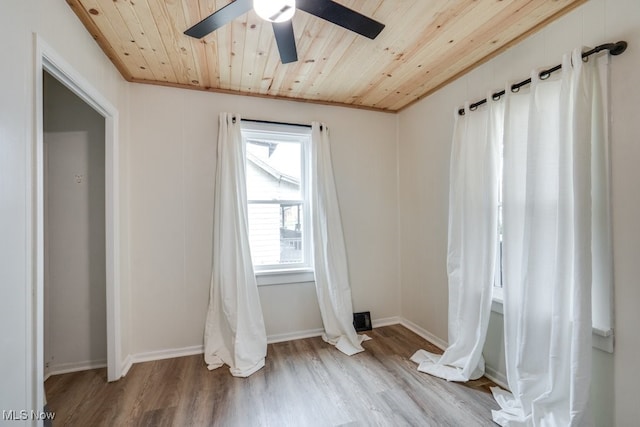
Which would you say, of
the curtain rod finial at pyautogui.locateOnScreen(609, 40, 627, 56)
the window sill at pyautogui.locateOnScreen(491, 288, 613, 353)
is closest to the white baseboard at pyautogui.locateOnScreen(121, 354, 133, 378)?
the window sill at pyautogui.locateOnScreen(491, 288, 613, 353)

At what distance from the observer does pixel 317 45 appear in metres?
1.90

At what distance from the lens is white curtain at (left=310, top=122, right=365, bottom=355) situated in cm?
266

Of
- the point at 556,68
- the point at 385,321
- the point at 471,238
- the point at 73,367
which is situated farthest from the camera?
the point at 385,321

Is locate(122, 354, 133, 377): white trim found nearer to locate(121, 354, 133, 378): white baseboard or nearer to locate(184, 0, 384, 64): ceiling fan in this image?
locate(121, 354, 133, 378): white baseboard

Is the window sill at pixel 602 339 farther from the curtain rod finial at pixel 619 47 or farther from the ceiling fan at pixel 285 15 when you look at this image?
the ceiling fan at pixel 285 15

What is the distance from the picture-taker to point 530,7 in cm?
156

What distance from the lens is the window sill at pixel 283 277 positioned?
2.66 metres

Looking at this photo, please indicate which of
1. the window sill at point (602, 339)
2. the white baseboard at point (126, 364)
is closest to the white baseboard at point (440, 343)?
the window sill at point (602, 339)

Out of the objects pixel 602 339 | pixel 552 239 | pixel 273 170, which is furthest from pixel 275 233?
pixel 602 339

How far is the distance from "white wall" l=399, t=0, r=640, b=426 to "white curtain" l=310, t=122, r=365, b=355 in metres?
0.82

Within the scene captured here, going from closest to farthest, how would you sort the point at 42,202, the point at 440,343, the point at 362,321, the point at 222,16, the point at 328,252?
1. the point at 42,202
2. the point at 222,16
3. the point at 440,343
4. the point at 328,252
5. the point at 362,321

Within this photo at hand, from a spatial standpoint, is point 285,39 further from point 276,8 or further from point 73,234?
point 73,234

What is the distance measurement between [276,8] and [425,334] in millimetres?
2938

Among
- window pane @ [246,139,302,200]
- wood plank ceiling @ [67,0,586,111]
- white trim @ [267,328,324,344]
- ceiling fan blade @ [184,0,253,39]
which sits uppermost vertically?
wood plank ceiling @ [67,0,586,111]
